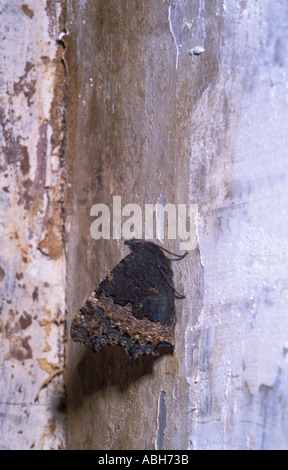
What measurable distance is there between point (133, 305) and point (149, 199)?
35 cm

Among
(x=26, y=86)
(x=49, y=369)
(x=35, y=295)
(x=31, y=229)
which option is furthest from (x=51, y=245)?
(x=26, y=86)

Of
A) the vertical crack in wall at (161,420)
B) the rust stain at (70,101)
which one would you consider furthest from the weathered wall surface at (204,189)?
the rust stain at (70,101)

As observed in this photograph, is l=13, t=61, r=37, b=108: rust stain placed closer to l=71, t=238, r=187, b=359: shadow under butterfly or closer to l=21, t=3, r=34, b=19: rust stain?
l=21, t=3, r=34, b=19: rust stain

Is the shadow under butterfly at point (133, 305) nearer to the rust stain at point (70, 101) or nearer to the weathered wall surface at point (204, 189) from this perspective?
the weathered wall surface at point (204, 189)

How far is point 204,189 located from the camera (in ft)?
4.03

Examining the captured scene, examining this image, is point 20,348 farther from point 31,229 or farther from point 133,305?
point 133,305

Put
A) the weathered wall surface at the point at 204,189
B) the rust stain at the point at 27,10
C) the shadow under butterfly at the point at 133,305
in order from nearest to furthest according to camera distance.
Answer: the weathered wall surface at the point at 204,189
the shadow under butterfly at the point at 133,305
the rust stain at the point at 27,10

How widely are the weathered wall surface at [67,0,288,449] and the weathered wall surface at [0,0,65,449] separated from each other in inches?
11.0

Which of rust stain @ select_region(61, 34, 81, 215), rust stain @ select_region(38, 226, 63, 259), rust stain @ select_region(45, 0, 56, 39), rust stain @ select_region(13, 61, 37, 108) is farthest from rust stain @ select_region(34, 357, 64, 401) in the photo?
rust stain @ select_region(45, 0, 56, 39)

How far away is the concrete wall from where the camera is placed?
1047mm

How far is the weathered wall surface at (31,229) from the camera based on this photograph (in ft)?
6.51

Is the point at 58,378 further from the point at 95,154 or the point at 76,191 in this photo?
the point at 95,154

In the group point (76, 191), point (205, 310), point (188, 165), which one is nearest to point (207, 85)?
point (188, 165)

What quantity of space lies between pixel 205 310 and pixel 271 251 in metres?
→ 0.29
